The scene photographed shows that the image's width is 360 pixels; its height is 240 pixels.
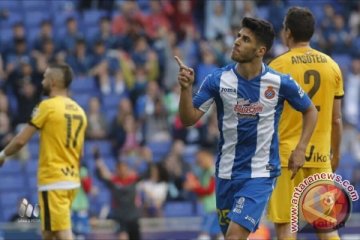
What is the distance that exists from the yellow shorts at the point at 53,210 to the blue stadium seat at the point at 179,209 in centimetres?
607

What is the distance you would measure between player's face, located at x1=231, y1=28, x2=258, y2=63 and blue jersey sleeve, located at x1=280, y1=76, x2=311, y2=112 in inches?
14.4

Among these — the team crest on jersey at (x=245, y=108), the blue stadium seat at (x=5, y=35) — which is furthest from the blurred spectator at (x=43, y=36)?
the team crest on jersey at (x=245, y=108)

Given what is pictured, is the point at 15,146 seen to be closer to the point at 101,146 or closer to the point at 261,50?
the point at 261,50

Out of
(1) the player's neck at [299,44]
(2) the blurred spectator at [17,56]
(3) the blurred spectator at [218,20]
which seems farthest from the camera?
(3) the blurred spectator at [218,20]

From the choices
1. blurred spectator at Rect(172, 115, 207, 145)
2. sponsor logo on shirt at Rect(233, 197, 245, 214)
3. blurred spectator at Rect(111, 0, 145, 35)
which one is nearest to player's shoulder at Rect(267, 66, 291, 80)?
sponsor logo on shirt at Rect(233, 197, 245, 214)

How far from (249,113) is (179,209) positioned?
8405mm

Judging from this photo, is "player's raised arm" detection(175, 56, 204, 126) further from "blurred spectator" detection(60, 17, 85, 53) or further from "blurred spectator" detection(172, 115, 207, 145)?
"blurred spectator" detection(60, 17, 85, 53)

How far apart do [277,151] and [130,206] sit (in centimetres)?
672

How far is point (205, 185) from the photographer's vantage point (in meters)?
17.6

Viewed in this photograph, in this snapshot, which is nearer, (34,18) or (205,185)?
(205,185)

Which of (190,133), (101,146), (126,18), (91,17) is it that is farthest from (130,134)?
(91,17)

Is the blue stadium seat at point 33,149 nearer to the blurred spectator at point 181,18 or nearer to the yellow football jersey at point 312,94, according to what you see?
the blurred spectator at point 181,18

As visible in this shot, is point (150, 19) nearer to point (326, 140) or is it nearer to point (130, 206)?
point (130, 206)

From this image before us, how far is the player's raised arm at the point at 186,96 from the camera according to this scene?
377 inches
